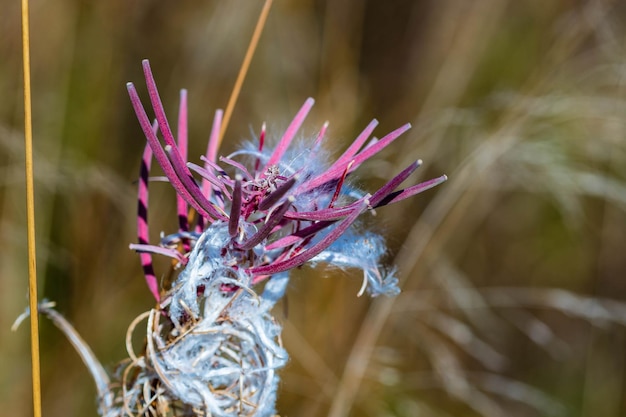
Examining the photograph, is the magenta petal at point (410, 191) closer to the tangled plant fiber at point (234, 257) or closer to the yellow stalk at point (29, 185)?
the tangled plant fiber at point (234, 257)

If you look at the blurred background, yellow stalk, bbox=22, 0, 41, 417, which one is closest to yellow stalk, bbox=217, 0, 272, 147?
the blurred background

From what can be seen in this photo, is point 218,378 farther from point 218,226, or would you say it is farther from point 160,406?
point 218,226

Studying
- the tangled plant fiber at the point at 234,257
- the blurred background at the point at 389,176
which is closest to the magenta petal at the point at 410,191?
the tangled plant fiber at the point at 234,257

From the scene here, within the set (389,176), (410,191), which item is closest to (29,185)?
(410,191)

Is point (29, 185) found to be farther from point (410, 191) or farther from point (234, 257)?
point (410, 191)

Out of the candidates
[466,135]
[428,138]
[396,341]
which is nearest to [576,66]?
[466,135]

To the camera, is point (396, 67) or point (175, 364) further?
point (396, 67)
